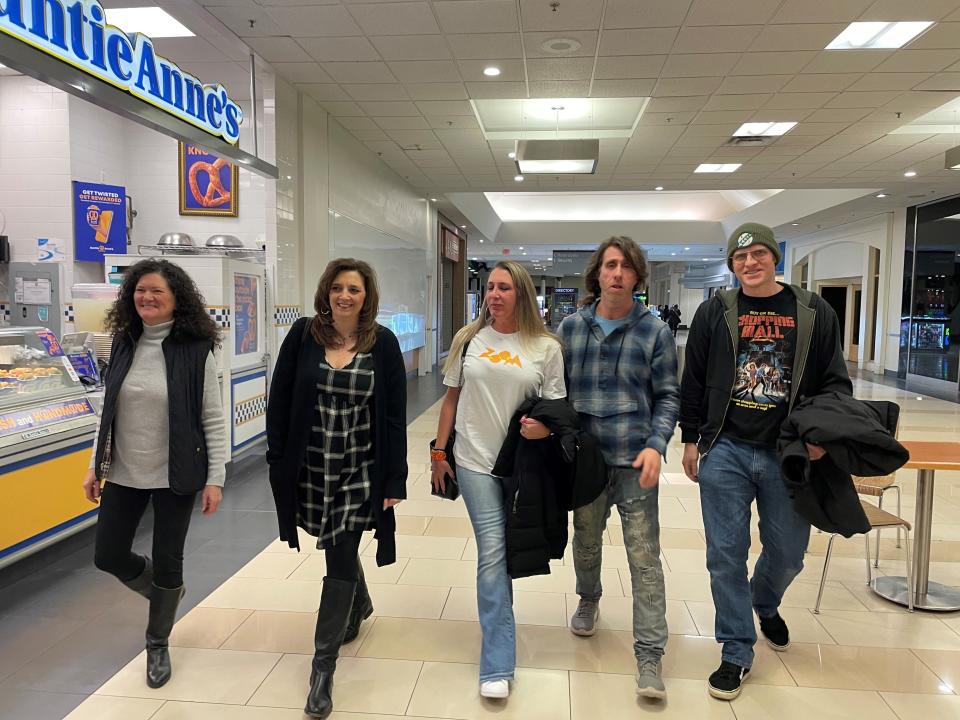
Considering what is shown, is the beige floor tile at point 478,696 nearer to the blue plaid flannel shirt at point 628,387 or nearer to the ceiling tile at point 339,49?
the blue plaid flannel shirt at point 628,387

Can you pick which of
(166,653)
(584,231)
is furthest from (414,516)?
(584,231)

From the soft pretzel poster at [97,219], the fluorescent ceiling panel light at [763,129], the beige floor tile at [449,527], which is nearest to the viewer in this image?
the beige floor tile at [449,527]

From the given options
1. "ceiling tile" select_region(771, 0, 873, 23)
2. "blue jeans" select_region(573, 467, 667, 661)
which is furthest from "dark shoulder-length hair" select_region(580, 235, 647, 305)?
"ceiling tile" select_region(771, 0, 873, 23)

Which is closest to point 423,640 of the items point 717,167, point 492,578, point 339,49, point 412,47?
point 492,578

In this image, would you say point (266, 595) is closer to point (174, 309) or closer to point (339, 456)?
point (339, 456)

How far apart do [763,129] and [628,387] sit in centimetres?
672

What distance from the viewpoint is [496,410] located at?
2.29 m

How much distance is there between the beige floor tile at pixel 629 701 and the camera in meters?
2.19

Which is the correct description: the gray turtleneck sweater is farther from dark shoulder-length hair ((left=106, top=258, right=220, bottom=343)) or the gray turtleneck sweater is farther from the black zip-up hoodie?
the black zip-up hoodie

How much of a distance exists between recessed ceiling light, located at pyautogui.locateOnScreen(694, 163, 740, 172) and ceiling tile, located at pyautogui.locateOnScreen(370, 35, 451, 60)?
18.2ft

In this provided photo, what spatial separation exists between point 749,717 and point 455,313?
15592mm

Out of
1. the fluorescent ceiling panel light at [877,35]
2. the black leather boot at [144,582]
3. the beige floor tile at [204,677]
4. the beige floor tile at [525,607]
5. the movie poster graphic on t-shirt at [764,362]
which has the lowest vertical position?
the beige floor tile at [525,607]

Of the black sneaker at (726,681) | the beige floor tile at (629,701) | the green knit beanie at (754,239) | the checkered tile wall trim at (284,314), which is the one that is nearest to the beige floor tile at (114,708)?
the beige floor tile at (629,701)

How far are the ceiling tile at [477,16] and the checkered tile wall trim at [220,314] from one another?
277 centimetres
